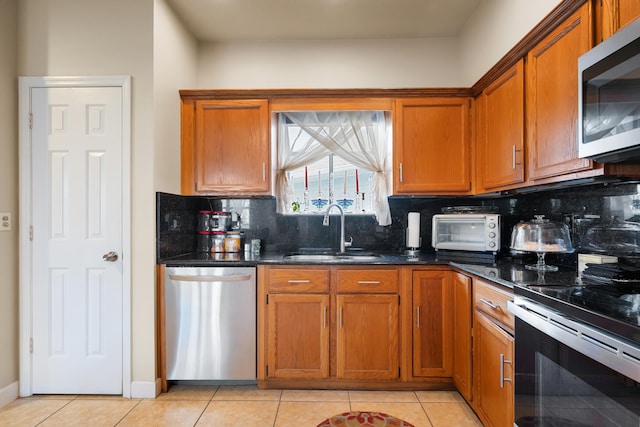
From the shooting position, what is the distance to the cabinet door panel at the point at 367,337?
2434mm

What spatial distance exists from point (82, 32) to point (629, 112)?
9.94 ft

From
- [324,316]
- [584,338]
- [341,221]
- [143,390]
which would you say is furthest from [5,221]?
[584,338]

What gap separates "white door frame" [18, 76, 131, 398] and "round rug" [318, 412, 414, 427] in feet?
4.55

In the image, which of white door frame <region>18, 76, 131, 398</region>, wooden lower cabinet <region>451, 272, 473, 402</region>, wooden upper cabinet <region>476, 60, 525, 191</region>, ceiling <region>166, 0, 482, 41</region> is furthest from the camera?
ceiling <region>166, 0, 482, 41</region>

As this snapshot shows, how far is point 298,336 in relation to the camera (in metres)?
2.45

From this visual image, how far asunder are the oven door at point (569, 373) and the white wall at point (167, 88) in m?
2.30

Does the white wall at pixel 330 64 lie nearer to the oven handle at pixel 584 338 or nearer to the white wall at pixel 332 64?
the white wall at pixel 332 64

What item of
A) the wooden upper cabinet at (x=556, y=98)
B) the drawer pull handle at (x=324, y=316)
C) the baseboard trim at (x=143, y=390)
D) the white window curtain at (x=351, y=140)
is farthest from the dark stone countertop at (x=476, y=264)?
the baseboard trim at (x=143, y=390)

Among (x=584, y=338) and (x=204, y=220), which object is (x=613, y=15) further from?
(x=204, y=220)

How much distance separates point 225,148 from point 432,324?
200 centimetres

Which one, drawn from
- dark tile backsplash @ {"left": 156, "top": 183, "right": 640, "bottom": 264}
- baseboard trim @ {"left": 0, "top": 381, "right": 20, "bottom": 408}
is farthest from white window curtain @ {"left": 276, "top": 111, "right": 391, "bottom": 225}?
baseboard trim @ {"left": 0, "top": 381, "right": 20, "bottom": 408}

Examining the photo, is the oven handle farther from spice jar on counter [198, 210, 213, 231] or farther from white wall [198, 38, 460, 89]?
spice jar on counter [198, 210, 213, 231]

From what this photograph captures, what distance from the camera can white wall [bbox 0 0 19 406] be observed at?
7.48ft

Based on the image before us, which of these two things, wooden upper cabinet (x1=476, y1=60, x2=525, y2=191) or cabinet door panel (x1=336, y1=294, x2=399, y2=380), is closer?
wooden upper cabinet (x1=476, y1=60, x2=525, y2=191)
